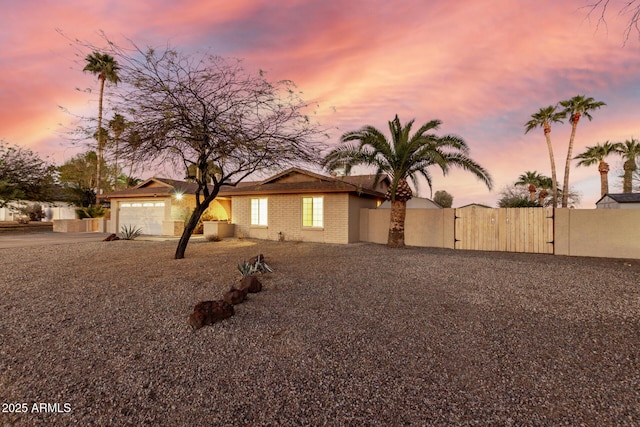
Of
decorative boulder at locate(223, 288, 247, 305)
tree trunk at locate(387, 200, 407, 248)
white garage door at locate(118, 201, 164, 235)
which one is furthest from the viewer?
white garage door at locate(118, 201, 164, 235)

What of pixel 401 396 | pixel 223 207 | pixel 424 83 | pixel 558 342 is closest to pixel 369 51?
pixel 424 83

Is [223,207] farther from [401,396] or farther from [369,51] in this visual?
[401,396]

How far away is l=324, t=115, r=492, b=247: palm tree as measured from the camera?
37.6ft

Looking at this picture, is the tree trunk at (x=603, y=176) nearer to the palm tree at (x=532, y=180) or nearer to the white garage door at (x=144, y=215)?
the palm tree at (x=532, y=180)

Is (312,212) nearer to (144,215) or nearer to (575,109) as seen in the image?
(144,215)

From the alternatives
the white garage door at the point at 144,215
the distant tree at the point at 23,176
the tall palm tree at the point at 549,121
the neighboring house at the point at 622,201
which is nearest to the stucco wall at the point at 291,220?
the white garage door at the point at 144,215

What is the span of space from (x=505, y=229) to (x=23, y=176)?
3295 centimetres

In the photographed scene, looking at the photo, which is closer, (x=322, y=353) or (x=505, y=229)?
(x=322, y=353)

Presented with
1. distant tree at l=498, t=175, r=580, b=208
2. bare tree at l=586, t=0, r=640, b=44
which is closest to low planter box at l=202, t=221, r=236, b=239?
bare tree at l=586, t=0, r=640, b=44

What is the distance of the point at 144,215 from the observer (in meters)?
19.5

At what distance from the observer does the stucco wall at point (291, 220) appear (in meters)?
13.9

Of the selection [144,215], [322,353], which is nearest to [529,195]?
[322,353]

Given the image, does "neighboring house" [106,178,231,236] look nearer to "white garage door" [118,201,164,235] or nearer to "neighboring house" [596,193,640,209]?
"white garage door" [118,201,164,235]

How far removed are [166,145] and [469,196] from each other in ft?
103
